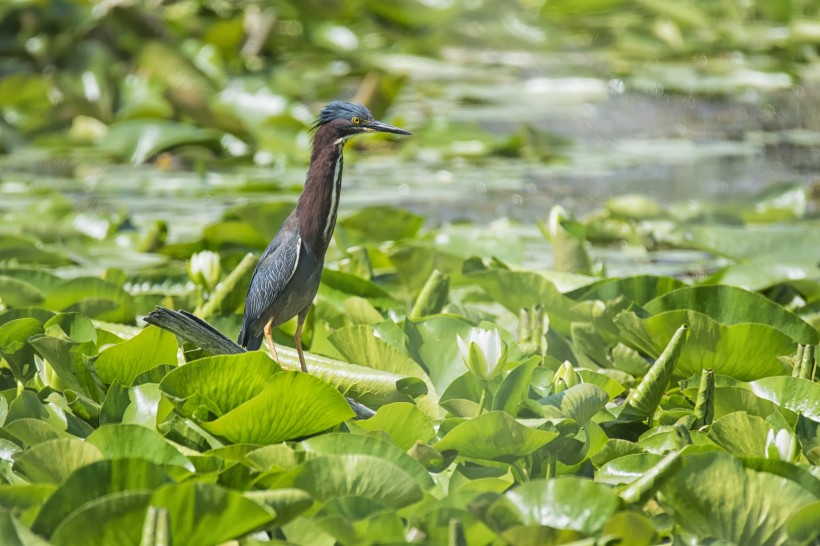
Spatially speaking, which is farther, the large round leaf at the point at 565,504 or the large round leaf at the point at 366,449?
the large round leaf at the point at 366,449

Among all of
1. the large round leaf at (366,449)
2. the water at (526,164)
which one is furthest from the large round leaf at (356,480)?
the water at (526,164)

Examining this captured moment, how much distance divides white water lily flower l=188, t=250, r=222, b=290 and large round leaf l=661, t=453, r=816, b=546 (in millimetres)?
1998

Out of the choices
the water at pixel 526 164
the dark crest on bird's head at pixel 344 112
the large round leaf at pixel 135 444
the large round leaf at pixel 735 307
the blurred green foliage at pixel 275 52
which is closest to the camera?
the large round leaf at pixel 135 444

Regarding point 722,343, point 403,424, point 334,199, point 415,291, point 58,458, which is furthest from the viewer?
point 415,291

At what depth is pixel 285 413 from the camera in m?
2.44

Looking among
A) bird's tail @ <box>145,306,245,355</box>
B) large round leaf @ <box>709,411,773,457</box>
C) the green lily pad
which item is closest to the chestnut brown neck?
bird's tail @ <box>145,306,245,355</box>

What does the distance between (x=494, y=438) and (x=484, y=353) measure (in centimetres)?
26

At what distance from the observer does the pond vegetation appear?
2164 millimetres

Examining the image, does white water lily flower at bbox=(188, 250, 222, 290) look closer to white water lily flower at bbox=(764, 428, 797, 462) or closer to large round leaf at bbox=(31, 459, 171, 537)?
large round leaf at bbox=(31, 459, 171, 537)

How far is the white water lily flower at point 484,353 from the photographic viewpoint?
103 inches

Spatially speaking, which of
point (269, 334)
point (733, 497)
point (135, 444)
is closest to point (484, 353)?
point (733, 497)

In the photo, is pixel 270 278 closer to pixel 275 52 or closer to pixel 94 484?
pixel 94 484

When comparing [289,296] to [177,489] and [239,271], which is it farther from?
[177,489]

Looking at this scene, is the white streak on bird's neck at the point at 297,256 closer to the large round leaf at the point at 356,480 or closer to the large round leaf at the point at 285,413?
the large round leaf at the point at 285,413
